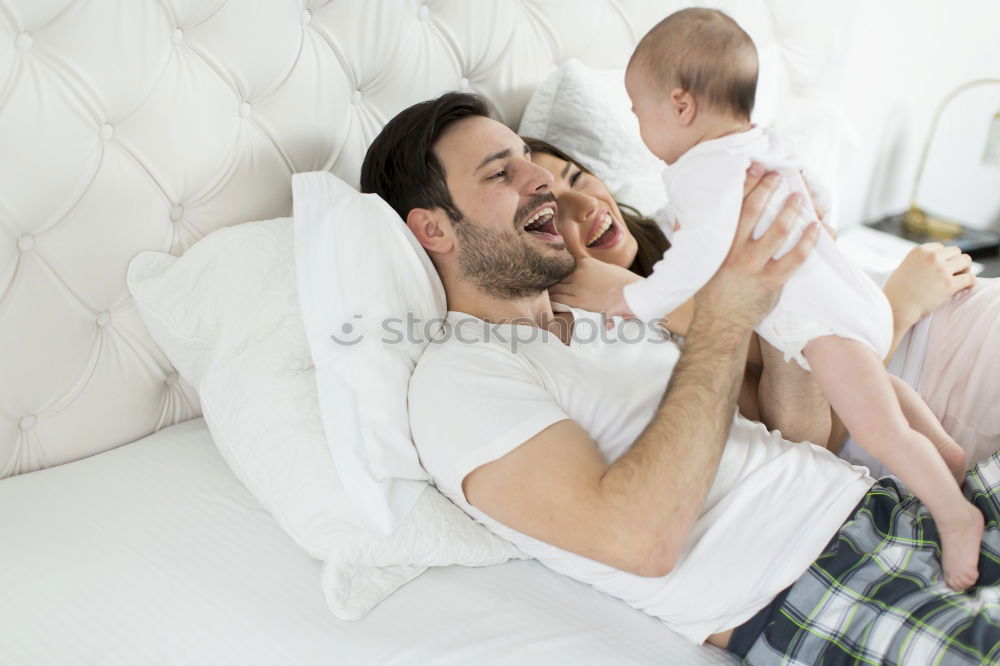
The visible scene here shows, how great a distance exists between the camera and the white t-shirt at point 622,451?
118cm

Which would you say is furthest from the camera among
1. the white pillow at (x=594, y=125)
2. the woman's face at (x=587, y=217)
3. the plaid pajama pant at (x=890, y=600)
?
the white pillow at (x=594, y=125)

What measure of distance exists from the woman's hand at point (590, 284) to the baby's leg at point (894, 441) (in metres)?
0.42

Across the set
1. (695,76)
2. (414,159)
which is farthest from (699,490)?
(414,159)

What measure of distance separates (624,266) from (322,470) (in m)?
0.84

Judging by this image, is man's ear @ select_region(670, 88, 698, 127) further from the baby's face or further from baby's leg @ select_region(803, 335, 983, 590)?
baby's leg @ select_region(803, 335, 983, 590)

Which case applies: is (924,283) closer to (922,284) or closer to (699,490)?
(922,284)

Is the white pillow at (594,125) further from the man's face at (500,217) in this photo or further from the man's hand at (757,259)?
the man's hand at (757,259)

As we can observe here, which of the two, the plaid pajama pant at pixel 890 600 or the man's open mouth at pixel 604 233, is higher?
the man's open mouth at pixel 604 233

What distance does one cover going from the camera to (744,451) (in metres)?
1.32

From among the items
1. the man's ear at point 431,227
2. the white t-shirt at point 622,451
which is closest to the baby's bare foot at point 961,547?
the white t-shirt at point 622,451

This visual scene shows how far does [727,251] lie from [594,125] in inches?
29.1

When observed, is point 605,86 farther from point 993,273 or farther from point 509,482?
point 993,273

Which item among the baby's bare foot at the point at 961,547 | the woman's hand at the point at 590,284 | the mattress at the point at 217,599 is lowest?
the mattress at the point at 217,599

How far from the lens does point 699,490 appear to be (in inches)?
45.1
